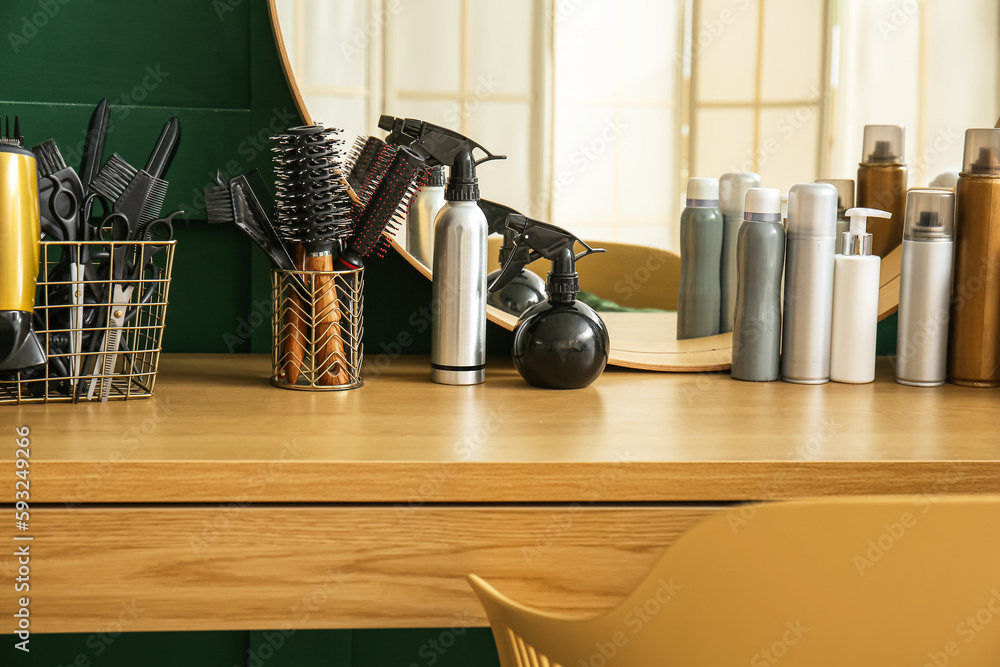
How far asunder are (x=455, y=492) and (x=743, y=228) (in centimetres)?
57

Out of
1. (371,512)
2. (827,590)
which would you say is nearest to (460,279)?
(371,512)

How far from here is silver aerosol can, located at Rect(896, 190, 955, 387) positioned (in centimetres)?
109

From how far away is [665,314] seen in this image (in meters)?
1.28

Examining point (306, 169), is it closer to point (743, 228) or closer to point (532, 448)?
point (532, 448)

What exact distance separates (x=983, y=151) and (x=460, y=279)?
2.20 ft

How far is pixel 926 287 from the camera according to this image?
1.11 meters

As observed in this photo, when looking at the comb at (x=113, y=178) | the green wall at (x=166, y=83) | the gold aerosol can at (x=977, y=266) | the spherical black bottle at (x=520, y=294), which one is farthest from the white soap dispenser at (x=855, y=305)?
the comb at (x=113, y=178)

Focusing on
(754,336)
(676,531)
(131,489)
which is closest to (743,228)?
(754,336)

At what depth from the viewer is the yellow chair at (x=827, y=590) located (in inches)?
22.9

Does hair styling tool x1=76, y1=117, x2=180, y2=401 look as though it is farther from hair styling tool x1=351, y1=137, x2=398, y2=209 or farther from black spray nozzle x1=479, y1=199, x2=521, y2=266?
black spray nozzle x1=479, y1=199, x2=521, y2=266

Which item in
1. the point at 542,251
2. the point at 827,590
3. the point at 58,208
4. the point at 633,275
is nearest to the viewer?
the point at 827,590

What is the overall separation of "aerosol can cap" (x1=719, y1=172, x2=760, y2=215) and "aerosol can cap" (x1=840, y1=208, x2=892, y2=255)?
176 mm

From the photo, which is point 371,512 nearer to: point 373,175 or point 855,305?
point 373,175

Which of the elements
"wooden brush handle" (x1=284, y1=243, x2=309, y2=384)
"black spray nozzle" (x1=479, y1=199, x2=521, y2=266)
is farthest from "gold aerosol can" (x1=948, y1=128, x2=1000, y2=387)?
"wooden brush handle" (x1=284, y1=243, x2=309, y2=384)
